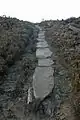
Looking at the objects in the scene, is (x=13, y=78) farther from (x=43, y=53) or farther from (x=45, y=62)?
(x=43, y=53)

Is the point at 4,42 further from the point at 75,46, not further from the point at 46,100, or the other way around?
the point at 46,100

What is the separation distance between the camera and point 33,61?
11.0 m

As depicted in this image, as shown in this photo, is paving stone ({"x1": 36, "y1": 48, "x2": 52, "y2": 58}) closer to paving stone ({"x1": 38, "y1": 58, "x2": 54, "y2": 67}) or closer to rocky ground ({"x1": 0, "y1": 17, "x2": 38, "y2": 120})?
rocky ground ({"x1": 0, "y1": 17, "x2": 38, "y2": 120})

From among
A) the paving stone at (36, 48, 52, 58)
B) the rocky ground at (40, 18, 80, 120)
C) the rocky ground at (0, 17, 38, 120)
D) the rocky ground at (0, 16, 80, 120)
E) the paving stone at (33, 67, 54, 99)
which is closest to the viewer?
the rocky ground at (40, 18, 80, 120)

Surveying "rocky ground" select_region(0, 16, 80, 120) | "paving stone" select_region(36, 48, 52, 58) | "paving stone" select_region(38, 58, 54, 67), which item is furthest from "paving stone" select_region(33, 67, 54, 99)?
"paving stone" select_region(36, 48, 52, 58)

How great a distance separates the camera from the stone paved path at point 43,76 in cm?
714

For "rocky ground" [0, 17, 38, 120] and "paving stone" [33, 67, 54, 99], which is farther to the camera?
"paving stone" [33, 67, 54, 99]

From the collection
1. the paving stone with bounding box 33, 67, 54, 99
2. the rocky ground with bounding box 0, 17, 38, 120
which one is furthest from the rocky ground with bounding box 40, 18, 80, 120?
the rocky ground with bounding box 0, 17, 38, 120

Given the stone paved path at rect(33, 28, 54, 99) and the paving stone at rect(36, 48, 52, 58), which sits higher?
the paving stone at rect(36, 48, 52, 58)

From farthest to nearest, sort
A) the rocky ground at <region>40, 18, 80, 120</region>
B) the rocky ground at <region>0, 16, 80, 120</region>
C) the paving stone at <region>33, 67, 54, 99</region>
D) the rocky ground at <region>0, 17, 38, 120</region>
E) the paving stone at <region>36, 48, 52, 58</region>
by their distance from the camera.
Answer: the paving stone at <region>36, 48, 52, 58</region>
the paving stone at <region>33, 67, 54, 99</region>
the rocky ground at <region>0, 17, 38, 120</region>
the rocky ground at <region>0, 16, 80, 120</region>
the rocky ground at <region>40, 18, 80, 120</region>

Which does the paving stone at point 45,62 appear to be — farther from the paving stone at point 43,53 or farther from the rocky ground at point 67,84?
the paving stone at point 43,53

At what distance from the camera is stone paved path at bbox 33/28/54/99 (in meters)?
7.14

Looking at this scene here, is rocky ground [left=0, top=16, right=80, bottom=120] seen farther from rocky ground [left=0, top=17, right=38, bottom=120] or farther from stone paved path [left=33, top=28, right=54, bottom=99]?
stone paved path [left=33, top=28, right=54, bottom=99]

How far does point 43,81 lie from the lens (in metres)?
8.17
